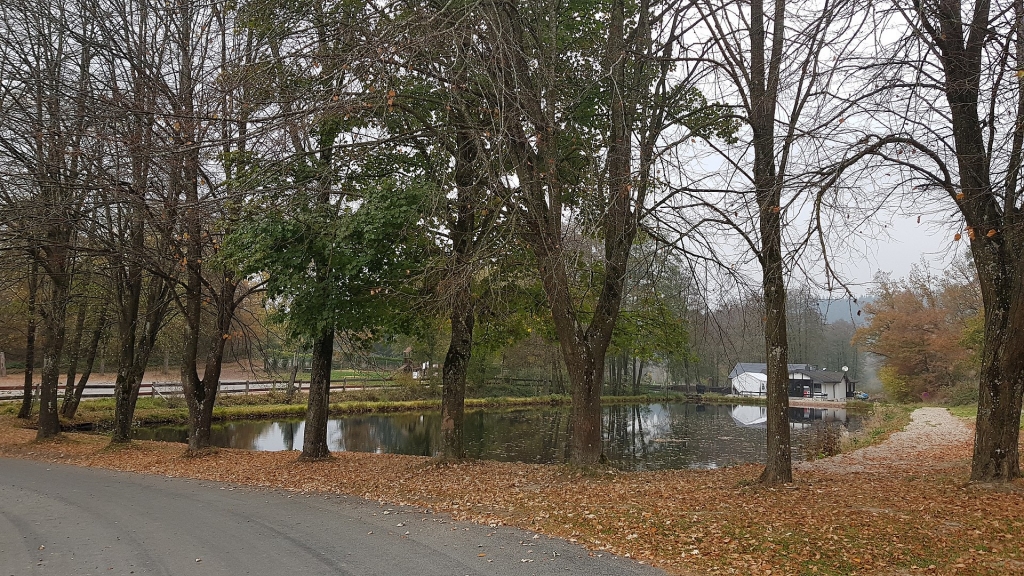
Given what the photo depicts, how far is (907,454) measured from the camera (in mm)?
13336

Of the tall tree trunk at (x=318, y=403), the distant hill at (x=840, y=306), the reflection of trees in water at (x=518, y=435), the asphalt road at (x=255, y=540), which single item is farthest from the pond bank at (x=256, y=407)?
the distant hill at (x=840, y=306)

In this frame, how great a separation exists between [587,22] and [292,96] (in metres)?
6.20

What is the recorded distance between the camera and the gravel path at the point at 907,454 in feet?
35.5

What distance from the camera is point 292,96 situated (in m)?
6.66

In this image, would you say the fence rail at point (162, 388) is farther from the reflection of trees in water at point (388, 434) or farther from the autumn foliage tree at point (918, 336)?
the autumn foliage tree at point (918, 336)

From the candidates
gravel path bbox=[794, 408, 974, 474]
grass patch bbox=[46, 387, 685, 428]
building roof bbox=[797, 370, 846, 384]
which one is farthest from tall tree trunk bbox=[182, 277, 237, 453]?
building roof bbox=[797, 370, 846, 384]

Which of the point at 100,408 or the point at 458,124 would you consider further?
the point at 100,408

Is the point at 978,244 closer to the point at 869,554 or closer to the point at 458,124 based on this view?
the point at 869,554

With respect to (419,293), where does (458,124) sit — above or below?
above

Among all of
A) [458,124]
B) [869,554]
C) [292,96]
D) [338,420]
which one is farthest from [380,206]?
[338,420]

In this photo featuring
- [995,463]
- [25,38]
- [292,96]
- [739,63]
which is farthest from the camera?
[25,38]

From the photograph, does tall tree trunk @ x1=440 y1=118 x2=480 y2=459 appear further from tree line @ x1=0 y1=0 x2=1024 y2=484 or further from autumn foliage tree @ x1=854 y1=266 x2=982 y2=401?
autumn foliage tree @ x1=854 y1=266 x2=982 y2=401

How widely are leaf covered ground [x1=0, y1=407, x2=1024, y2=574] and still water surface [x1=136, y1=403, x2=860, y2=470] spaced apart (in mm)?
6871

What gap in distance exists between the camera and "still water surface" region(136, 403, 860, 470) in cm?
1811
